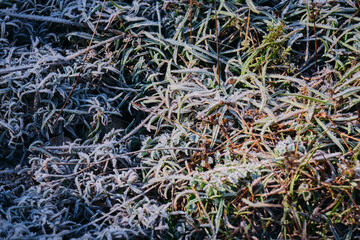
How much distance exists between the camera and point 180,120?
1896 mm

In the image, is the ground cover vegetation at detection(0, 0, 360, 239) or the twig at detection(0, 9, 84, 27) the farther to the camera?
the twig at detection(0, 9, 84, 27)

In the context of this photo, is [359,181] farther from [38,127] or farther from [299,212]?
[38,127]

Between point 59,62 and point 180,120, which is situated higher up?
point 59,62

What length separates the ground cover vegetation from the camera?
1550mm

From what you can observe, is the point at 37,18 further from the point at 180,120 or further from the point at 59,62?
the point at 180,120

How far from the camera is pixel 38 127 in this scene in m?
1.89

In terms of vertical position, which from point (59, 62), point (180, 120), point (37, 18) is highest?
point (37, 18)

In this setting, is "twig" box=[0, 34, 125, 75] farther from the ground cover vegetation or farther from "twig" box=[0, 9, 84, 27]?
"twig" box=[0, 9, 84, 27]

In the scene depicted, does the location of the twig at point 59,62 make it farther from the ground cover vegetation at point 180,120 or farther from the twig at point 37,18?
the twig at point 37,18

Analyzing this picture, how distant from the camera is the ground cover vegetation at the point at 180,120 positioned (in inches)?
61.0

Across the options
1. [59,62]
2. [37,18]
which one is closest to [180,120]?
A: [59,62]


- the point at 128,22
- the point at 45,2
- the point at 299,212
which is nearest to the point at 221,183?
the point at 299,212

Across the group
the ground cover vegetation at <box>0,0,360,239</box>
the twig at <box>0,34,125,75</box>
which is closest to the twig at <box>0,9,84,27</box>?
the ground cover vegetation at <box>0,0,360,239</box>

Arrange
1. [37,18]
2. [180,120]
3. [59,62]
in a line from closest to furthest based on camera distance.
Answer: [180,120]
[59,62]
[37,18]
